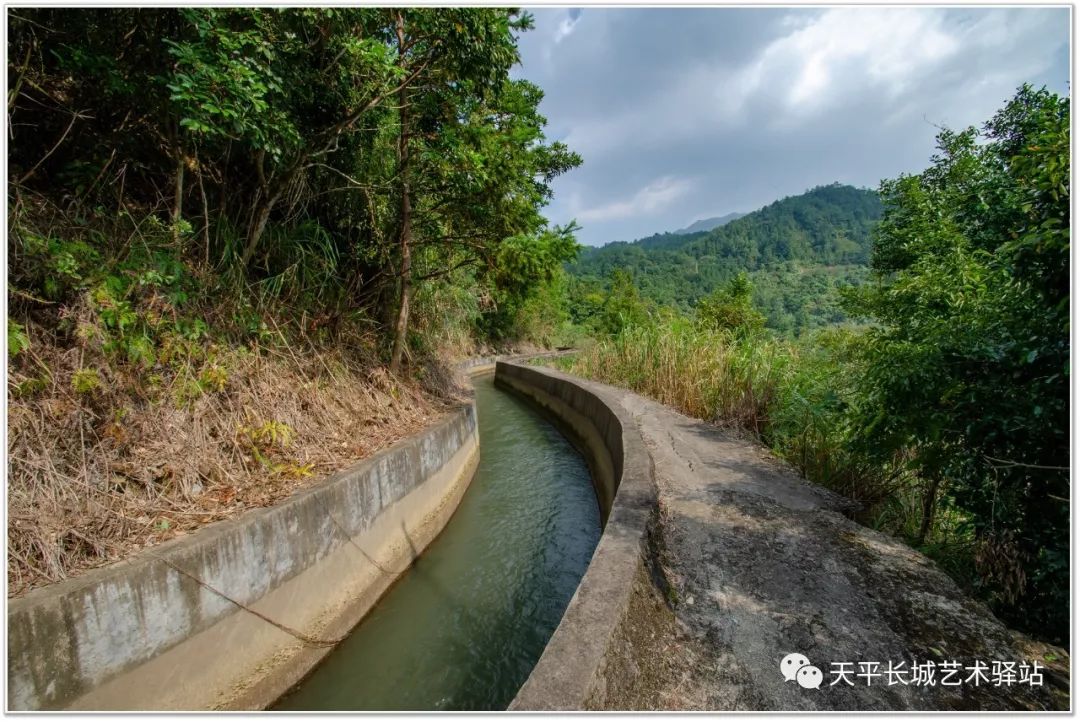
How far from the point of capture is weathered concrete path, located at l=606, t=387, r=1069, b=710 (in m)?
2.00

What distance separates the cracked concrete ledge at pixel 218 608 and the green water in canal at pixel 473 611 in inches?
9.5

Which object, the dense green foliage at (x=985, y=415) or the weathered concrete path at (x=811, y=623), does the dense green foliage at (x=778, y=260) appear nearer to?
the dense green foliage at (x=985, y=415)

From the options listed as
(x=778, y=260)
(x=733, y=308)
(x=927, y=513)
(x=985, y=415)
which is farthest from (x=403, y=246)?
(x=778, y=260)

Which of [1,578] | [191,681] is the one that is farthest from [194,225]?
[191,681]

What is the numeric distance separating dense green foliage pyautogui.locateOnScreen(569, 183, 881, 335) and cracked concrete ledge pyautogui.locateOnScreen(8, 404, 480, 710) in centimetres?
4830

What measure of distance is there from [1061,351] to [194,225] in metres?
5.71

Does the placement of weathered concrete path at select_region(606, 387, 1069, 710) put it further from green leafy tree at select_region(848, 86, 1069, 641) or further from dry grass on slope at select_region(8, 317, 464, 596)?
dry grass on slope at select_region(8, 317, 464, 596)

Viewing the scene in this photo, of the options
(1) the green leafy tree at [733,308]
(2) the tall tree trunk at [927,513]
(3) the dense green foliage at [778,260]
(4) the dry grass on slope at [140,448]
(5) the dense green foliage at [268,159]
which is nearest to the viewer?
(4) the dry grass on slope at [140,448]

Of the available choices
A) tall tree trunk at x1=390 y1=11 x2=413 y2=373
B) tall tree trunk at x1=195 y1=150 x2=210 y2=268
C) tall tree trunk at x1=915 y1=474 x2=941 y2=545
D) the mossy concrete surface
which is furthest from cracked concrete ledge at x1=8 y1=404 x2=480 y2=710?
tall tree trunk at x1=915 y1=474 x2=941 y2=545

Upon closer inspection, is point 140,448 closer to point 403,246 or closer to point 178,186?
point 178,186

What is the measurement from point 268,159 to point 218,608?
3.80m

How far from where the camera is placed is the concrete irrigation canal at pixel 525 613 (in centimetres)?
204

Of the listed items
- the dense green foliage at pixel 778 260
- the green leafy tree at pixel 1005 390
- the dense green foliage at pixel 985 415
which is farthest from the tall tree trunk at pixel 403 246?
the dense green foliage at pixel 778 260

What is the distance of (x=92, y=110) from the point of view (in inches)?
133
